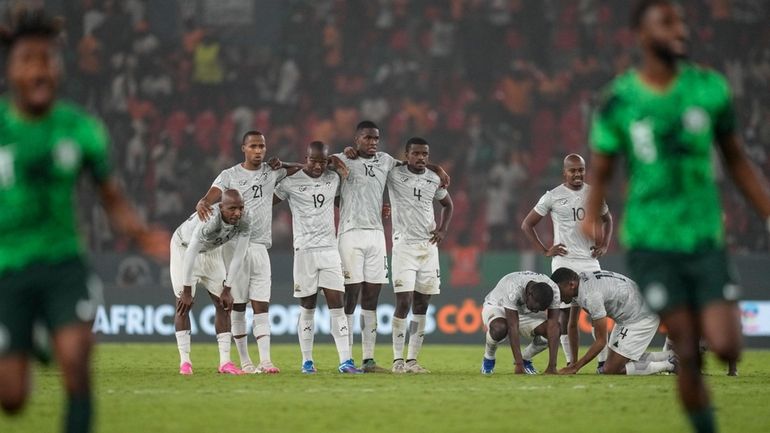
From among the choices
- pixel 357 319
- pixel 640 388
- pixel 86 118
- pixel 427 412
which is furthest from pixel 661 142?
pixel 357 319

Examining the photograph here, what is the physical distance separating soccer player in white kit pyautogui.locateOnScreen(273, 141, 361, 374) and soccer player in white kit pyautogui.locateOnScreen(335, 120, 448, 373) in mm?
171

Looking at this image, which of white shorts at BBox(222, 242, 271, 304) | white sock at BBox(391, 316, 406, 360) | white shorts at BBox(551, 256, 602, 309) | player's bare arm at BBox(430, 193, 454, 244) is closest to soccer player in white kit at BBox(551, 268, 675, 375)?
white shorts at BBox(551, 256, 602, 309)

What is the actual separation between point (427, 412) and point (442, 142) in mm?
15135

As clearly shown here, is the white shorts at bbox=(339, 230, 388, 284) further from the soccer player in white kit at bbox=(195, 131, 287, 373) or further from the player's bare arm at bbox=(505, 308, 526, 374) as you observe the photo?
the player's bare arm at bbox=(505, 308, 526, 374)

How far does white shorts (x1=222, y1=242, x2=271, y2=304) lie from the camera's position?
42.9ft

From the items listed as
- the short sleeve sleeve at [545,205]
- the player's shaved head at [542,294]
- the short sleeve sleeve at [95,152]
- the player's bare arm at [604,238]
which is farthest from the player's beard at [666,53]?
the short sleeve sleeve at [545,205]

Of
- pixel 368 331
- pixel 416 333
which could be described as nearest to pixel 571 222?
pixel 416 333

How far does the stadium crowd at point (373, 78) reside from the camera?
914 inches

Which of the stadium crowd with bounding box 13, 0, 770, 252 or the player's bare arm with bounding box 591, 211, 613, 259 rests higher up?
the stadium crowd with bounding box 13, 0, 770, 252

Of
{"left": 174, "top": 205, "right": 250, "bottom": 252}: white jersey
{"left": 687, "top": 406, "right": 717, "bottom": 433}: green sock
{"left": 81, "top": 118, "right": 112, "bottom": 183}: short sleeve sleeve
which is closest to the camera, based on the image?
{"left": 687, "top": 406, "right": 717, "bottom": 433}: green sock

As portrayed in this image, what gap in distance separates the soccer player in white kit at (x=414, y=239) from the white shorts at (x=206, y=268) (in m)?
1.96

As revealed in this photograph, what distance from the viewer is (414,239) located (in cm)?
1385

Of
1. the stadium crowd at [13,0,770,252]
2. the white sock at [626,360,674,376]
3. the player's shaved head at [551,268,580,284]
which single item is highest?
the stadium crowd at [13,0,770,252]

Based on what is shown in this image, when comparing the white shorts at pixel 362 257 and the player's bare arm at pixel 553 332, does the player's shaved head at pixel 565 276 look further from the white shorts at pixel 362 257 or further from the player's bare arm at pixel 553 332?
the white shorts at pixel 362 257
